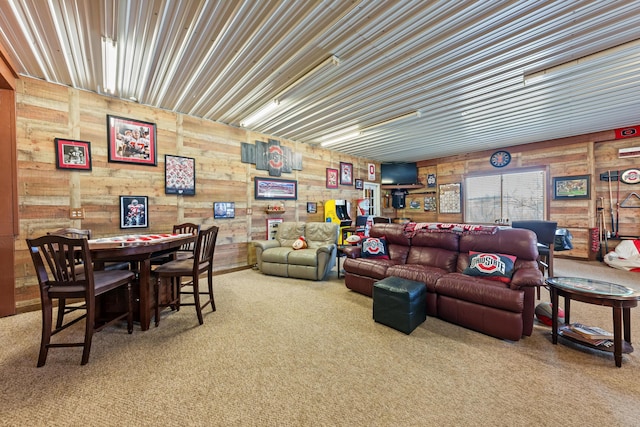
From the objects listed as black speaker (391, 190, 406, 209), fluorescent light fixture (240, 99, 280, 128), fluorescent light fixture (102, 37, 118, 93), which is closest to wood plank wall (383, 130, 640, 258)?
black speaker (391, 190, 406, 209)

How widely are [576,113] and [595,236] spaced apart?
Result: 119 inches

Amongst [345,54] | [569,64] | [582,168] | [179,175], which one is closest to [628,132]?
[582,168]

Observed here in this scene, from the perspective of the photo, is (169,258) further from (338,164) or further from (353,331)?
(338,164)

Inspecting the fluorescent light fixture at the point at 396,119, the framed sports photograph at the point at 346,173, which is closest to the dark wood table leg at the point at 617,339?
the fluorescent light fixture at the point at 396,119

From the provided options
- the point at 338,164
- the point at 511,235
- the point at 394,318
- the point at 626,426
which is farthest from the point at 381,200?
the point at 626,426

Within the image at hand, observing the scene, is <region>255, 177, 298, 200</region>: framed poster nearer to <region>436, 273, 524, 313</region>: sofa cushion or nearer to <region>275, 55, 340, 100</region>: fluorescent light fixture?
<region>275, 55, 340, 100</region>: fluorescent light fixture

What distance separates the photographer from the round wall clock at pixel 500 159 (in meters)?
6.51

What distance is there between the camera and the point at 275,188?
5574 mm

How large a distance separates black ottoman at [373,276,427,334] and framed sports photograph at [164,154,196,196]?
11.9 feet

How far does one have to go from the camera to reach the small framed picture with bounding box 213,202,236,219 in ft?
15.3

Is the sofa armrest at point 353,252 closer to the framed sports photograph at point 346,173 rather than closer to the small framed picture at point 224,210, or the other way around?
the small framed picture at point 224,210

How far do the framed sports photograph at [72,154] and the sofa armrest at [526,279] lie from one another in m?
5.42

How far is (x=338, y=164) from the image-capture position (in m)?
7.06

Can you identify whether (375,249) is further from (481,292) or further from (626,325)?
(626,325)
